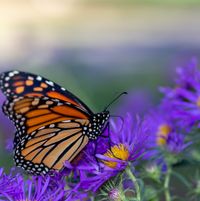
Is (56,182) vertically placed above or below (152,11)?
below

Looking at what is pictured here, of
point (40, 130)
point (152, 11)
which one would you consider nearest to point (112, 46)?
point (152, 11)

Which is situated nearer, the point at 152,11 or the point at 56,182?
the point at 56,182

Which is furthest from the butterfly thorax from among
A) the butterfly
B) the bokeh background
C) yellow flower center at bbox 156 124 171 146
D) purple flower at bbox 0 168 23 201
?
the bokeh background

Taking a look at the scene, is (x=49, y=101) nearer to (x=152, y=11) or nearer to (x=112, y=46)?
(x=112, y=46)

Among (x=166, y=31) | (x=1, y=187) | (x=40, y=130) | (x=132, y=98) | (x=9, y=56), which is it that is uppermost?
(x=166, y=31)

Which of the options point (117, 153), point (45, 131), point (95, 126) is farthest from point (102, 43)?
point (117, 153)

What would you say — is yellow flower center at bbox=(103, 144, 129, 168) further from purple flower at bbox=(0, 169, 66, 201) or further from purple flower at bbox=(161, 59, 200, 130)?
purple flower at bbox=(161, 59, 200, 130)
